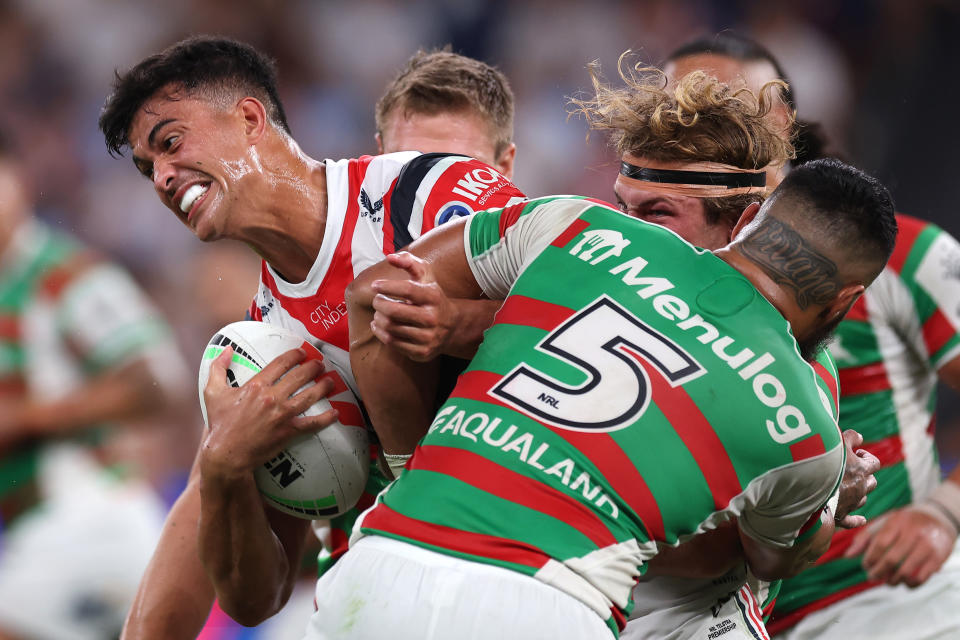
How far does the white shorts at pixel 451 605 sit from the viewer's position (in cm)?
178

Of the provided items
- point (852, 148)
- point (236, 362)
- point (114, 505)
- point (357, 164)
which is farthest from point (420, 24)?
point (236, 362)

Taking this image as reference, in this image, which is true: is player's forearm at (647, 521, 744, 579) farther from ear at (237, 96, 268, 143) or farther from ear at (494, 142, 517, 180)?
ear at (494, 142, 517, 180)

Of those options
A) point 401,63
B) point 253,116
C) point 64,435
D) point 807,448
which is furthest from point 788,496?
point 401,63

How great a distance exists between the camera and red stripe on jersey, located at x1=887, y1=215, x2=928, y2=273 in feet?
12.4

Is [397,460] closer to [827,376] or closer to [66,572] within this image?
[827,376]

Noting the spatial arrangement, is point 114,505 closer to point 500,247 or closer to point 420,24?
point 500,247

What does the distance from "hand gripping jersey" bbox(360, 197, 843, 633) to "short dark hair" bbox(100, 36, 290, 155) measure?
4.59ft

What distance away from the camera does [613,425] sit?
188cm

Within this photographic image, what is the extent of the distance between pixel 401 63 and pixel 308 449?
5.04 m

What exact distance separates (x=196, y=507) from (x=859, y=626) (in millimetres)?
2387

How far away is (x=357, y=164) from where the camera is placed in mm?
2932

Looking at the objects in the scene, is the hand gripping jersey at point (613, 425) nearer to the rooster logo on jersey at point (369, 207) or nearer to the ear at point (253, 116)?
the rooster logo on jersey at point (369, 207)

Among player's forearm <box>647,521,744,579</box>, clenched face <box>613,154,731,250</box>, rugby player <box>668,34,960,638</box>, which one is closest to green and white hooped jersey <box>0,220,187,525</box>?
clenched face <box>613,154,731,250</box>

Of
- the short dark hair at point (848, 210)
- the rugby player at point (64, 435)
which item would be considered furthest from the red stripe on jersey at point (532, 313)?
the rugby player at point (64, 435)
